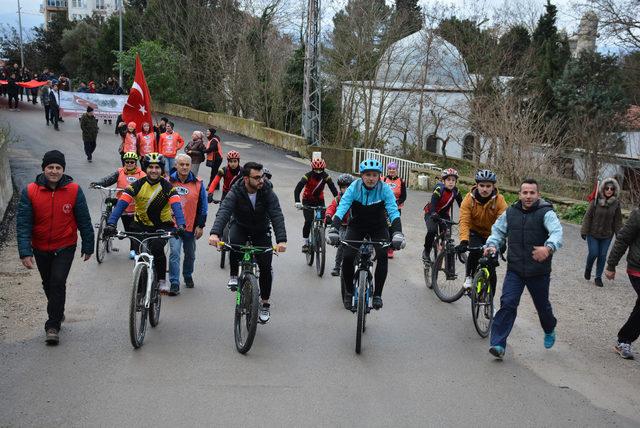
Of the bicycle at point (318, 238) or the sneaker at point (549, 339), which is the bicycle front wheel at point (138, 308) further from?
the sneaker at point (549, 339)

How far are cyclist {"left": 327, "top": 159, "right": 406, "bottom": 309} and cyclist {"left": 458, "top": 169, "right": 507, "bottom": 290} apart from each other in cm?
103

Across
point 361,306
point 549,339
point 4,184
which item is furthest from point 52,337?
point 4,184

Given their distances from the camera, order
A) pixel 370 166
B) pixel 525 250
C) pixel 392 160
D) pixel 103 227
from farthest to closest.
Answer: pixel 392 160 < pixel 103 227 < pixel 370 166 < pixel 525 250

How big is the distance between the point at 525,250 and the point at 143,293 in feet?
12.5

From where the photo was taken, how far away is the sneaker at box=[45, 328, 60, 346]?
7.26 meters

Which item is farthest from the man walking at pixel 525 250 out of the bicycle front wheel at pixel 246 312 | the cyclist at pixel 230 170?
the cyclist at pixel 230 170

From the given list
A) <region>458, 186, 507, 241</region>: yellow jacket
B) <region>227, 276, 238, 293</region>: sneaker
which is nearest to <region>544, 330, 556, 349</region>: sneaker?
<region>458, 186, 507, 241</region>: yellow jacket

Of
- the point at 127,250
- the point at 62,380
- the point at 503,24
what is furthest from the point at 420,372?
the point at 503,24

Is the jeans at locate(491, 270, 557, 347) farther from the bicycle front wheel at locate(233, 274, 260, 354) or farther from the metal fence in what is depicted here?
the metal fence

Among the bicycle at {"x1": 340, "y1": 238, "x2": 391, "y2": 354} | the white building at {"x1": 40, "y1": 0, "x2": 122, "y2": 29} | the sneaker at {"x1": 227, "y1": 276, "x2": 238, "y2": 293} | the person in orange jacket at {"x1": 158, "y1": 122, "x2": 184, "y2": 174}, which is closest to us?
the bicycle at {"x1": 340, "y1": 238, "x2": 391, "y2": 354}

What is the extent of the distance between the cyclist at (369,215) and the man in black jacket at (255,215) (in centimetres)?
67

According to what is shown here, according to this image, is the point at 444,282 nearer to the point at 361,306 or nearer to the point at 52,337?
the point at 361,306

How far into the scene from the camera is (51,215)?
287 inches

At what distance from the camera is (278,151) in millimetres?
30938
